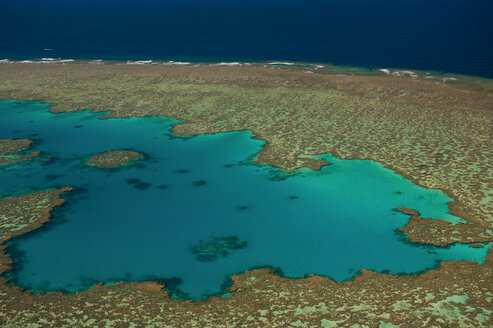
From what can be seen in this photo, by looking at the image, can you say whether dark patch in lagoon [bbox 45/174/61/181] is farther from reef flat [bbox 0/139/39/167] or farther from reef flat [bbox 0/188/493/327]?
reef flat [bbox 0/188/493/327]

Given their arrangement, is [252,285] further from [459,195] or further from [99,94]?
[99,94]

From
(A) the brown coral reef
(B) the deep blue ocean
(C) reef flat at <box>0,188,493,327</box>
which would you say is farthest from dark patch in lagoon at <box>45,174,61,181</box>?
(B) the deep blue ocean

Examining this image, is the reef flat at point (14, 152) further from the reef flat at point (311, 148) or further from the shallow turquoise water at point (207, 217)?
the reef flat at point (311, 148)

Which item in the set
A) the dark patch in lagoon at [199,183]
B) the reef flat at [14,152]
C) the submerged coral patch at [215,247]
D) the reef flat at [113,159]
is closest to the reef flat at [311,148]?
the submerged coral patch at [215,247]

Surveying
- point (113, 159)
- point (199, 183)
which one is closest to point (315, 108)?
point (199, 183)

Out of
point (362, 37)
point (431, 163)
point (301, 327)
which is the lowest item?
point (301, 327)

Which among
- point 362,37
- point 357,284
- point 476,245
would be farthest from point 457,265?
point 362,37
